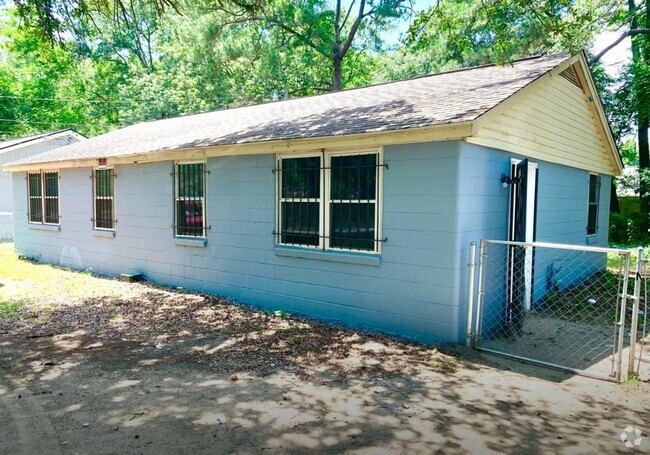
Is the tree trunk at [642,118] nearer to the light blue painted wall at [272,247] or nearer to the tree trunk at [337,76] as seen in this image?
the tree trunk at [337,76]

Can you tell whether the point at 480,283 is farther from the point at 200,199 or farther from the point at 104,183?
the point at 104,183

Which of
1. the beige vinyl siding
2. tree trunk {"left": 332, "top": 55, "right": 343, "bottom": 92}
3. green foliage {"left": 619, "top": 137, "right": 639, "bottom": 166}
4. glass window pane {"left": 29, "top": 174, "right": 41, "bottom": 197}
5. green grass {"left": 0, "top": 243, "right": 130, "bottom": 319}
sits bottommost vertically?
green grass {"left": 0, "top": 243, "right": 130, "bottom": 319}

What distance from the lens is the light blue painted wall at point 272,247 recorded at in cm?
573

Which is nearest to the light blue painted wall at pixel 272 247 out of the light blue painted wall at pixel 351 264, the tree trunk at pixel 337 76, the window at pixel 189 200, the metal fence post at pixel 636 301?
the light blue painted wall at pixel 351 264

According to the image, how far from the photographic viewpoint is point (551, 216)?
8453 mm

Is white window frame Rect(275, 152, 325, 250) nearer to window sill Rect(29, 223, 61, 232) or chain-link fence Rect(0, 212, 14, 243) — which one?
window sill Rect(29, 223, 61, 232)

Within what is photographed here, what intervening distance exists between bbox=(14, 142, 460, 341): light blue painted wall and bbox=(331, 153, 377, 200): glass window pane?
296mm

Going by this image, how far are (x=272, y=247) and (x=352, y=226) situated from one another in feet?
5.09

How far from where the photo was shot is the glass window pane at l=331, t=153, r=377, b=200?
20.8 ft

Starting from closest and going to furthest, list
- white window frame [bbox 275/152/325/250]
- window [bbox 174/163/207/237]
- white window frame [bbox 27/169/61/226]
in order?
white window frame [bbox 275/152/325/250] < window [bbox 174/163/207/237] < white window frame [bbox 27/169/61/226]

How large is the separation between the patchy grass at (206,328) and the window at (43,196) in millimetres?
3267

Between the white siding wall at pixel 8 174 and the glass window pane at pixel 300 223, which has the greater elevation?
the white siding wall at pixel 8 174

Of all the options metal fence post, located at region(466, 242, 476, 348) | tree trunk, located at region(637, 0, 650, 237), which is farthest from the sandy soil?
tree trunk, located at region(637, 0, 650, 237)

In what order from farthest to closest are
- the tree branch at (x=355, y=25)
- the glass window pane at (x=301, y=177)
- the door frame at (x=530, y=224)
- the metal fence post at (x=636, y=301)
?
the tree branch at (x=355, y=25), the door frame at (x=530, y=224), the glass window pane at (x=301, y=177), the metal fence post at (x=636, y=301)
